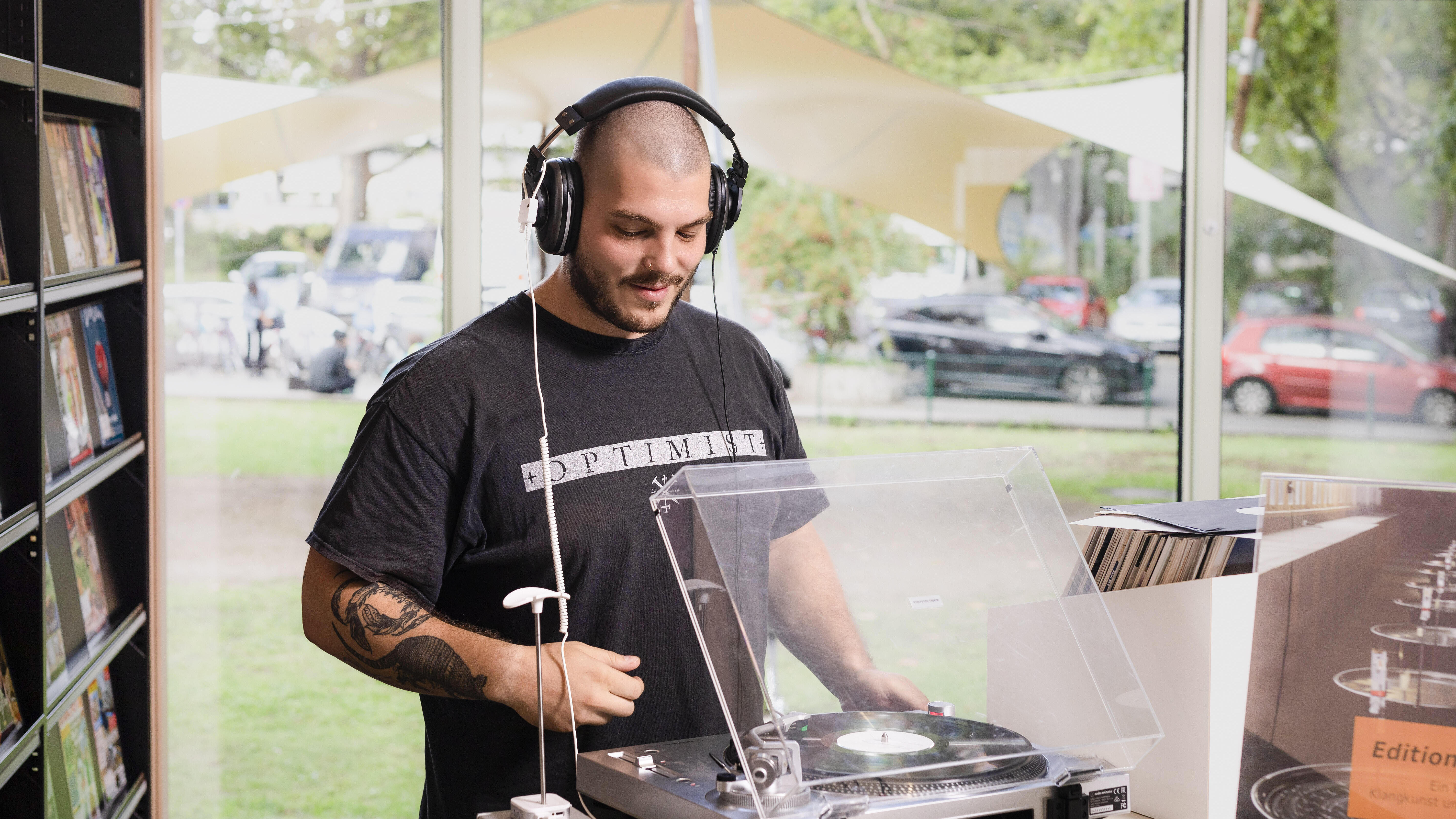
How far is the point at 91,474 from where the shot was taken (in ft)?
6.40

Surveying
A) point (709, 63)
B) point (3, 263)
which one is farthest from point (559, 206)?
point (709, 63)

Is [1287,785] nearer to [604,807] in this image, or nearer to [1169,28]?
[604,807]

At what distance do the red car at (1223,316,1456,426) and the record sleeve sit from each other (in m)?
2.84

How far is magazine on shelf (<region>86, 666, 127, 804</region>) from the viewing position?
2.12 m

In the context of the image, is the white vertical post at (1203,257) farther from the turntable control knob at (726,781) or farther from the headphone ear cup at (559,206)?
the turntable control knob at (726,781)

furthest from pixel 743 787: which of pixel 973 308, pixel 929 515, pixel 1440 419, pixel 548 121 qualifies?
pixel 1440 419

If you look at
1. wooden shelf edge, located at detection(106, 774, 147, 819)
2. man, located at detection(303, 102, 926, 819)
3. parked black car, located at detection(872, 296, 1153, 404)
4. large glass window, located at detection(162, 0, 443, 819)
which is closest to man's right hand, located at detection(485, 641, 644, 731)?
man, located at detection(303, 102, 926, 819)

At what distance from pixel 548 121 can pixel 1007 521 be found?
2.02 metres

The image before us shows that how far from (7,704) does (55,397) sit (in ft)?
1.65

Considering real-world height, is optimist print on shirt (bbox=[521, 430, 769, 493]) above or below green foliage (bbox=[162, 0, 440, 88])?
below

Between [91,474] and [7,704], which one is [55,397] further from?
[7,704]

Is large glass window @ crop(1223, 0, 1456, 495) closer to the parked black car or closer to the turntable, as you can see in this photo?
the parked black car

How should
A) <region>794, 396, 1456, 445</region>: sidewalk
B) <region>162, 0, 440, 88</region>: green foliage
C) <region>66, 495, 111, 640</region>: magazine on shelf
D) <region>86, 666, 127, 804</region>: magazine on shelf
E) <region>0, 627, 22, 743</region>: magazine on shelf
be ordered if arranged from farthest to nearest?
<region>794, 396, 1456, 445</region>: sidewalk → <region>162, 0, 440, 88</region>: green foliage → <region>86, 666, 127, 804</region>: magazine on shelf → <region>66, 495, 111, 640</region>: magazine on shelf → <region>0, 627, 22, 743</region>: magazine on shelf

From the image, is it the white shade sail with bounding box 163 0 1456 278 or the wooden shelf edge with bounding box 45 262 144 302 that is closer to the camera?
the wooden shelf edge with bounding box 45 262 144 302
